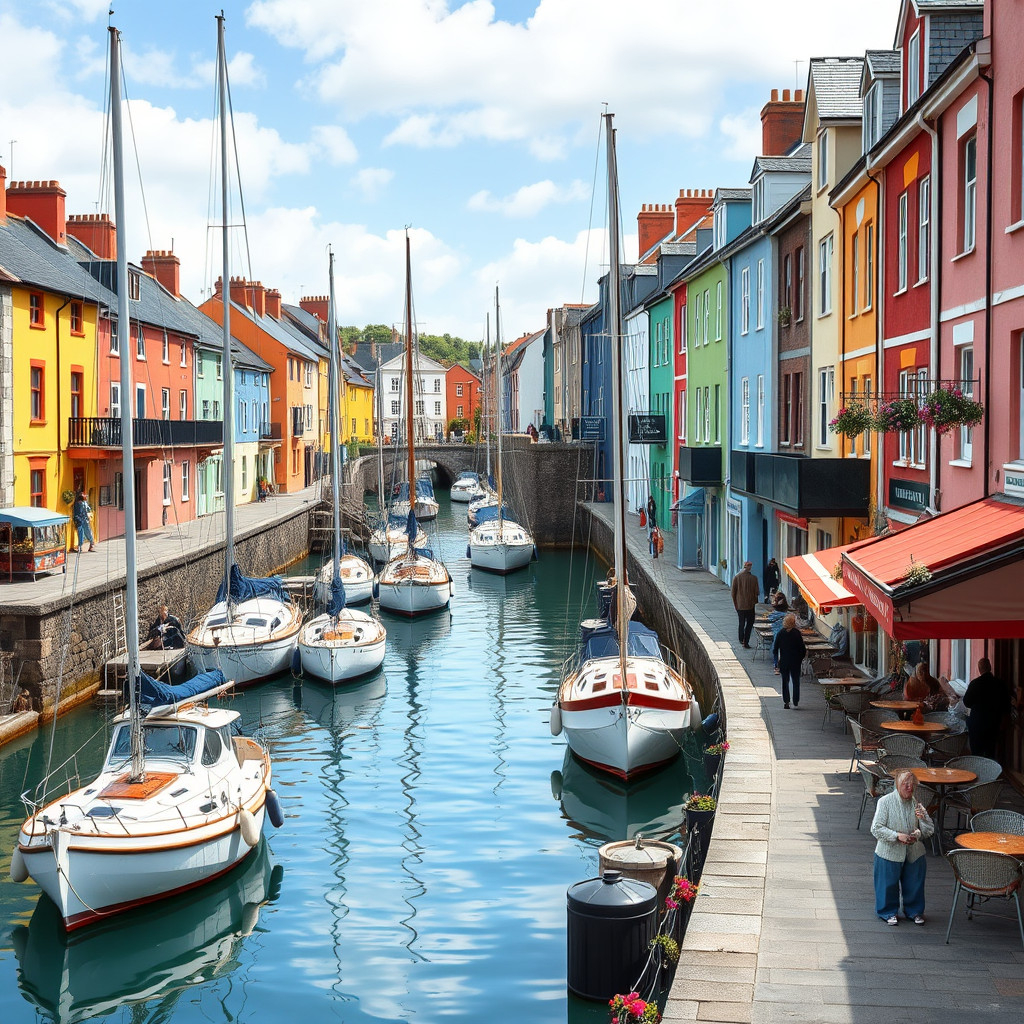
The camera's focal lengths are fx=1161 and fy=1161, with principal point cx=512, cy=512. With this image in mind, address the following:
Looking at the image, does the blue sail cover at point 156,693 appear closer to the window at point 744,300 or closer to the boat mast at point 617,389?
the boat mast at point 617,389

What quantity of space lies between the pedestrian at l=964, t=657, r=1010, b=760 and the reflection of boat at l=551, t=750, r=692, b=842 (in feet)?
16.3

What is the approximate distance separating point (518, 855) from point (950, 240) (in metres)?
10.2

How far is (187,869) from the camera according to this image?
1408 cm

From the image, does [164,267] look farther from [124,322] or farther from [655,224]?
[124,322]

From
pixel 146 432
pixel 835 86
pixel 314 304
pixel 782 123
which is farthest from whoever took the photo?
pixel 314 304

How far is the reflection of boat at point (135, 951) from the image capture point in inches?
483

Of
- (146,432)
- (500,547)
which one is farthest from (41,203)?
(500,547)

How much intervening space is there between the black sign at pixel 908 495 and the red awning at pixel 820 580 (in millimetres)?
1180

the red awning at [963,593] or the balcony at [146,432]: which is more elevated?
the balcony at [146,432]

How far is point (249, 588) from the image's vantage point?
1096 inches

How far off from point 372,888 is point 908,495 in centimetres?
972

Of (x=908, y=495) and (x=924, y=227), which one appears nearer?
(x=924, y=227)

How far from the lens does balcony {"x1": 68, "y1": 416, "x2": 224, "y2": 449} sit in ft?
111

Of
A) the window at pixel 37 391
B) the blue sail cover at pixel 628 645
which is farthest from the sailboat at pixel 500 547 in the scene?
the blue sail cover at pixel 628 645
